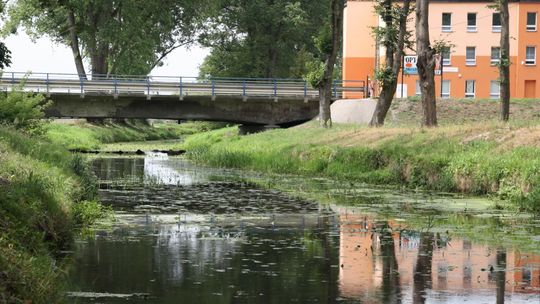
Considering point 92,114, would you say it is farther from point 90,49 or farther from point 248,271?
point 248,271

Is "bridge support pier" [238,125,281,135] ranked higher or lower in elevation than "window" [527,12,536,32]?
lower

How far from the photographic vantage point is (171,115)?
6656 centimetres

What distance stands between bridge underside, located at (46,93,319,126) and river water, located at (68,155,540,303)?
34437mm

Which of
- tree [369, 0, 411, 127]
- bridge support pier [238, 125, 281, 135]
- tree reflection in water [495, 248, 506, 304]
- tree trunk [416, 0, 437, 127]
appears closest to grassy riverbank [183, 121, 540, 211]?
tree trunk [416, 0, 437, 127]

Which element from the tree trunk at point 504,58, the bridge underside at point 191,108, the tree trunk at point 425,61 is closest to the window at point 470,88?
the bridge underside at point 191,108

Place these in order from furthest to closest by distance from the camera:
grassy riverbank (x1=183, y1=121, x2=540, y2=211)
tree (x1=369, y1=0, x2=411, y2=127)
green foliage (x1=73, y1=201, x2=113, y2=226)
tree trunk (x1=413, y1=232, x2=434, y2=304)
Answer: tree (x1=369, y1=0, x2=411, y2=127) < grassy riverbank (x1=183, y1=121, x2=540, y2=211) < green foliage (x1=73, y1=201, x2=113, y2=226) < tree trunk (x1=413, y1=232, x2=434, y2=304)

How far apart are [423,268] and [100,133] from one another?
69429 millimetres

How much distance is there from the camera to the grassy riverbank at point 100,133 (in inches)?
2773

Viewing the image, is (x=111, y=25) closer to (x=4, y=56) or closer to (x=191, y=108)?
(x=191, y=108)

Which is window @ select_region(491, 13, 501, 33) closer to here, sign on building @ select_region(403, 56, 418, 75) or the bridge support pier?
sign on building @ select_region(403, 56, 418, 75)

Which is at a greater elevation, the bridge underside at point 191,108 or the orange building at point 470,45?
the orange building at point 470,45

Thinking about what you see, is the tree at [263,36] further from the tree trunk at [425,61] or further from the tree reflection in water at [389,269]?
the tree reflection in water at [389,269]

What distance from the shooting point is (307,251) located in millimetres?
18938

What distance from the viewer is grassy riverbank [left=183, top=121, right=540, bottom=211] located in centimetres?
2871
